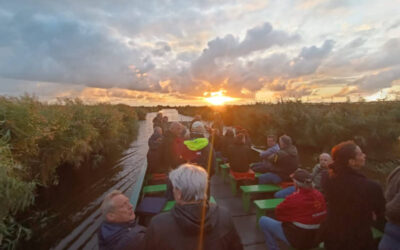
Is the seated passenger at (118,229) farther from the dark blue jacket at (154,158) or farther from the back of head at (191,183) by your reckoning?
the dark blue jacket at (154,158)

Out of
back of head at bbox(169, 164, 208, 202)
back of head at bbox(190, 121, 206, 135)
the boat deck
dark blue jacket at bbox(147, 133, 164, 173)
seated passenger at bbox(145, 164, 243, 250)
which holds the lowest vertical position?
the boat deck

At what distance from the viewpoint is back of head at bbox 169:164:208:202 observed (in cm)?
158

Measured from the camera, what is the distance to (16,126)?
19.9ft

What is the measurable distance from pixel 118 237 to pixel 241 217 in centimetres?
296

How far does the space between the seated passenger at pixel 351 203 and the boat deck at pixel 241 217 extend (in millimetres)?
1342

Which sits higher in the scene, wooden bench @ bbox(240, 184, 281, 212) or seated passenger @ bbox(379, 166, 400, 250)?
seated passenger @ bbox(379, 166, 400, 250)

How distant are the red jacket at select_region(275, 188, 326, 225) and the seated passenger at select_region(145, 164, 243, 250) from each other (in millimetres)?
1301

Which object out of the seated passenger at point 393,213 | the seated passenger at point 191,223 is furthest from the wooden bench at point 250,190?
the seated passenger at point 191,223

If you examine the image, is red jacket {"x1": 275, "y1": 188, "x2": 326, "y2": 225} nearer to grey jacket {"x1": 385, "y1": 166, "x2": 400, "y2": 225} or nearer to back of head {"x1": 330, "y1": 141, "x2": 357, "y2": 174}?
back of head {"x1": 330, "y1": 141, "x2": 357, "y2": 174}

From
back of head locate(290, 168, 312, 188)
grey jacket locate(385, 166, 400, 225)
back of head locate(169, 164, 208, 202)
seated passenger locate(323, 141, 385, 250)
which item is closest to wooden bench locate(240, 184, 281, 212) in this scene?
back of head locate(290, 168, 312, 188)

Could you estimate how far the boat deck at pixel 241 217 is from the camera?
3.61 meters

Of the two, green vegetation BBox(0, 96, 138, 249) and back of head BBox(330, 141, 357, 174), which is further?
green vegetation BBox(0, 96, 138, 249)

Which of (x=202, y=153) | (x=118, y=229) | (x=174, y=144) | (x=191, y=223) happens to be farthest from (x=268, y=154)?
(x=191, y=223)

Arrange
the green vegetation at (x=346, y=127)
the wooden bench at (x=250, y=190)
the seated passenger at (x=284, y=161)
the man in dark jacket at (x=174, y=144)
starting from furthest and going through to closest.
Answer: the green vegetation at (x=346, y=127), the seated passenger at (x=284, y=161), the wooden bench at (x=250, y=190), the man in dark jacket at (x=174, y=144)
